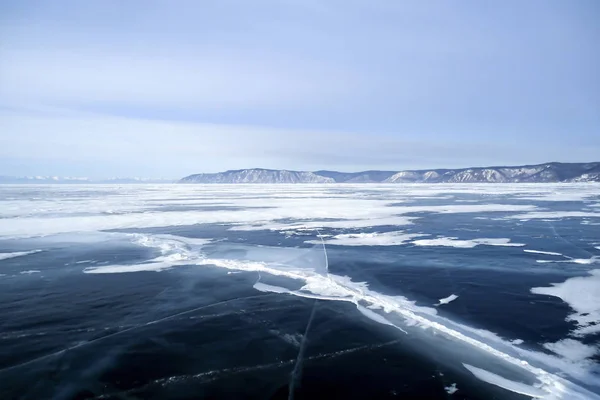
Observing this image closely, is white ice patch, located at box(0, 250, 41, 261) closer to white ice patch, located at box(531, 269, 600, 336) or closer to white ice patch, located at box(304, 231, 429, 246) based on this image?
white ice patch, located at box(304, 231, 429, 246)

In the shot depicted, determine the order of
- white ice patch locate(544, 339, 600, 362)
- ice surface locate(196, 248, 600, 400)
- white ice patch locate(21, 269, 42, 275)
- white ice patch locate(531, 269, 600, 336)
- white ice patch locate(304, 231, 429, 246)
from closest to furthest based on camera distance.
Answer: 1. ice surface locate(196, 248, 600, 400)
2. white ice patch locate(544, 339, 600, 362)
3. white ice patch locate(531, 269, 600, 336)
4. white ice patch locate(21, 269, 42, 275)
5. white ice patch locate(304, 231, 429, 246)

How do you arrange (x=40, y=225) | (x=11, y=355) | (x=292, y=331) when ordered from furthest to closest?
(x=40, y=225)
(x=292, y=331)
(x=11, y=355)

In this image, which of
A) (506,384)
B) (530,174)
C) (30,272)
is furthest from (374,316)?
(530,174)

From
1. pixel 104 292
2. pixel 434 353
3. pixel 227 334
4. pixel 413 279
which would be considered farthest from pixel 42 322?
pixel 413 279

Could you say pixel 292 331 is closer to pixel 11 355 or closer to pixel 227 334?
pixel 227 334

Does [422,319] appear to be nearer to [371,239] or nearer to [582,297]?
[582,297]

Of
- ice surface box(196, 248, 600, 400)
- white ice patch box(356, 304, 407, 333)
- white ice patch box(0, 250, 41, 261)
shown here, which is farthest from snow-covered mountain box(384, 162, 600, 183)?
white ice patch box(0, 250, 41, 261)

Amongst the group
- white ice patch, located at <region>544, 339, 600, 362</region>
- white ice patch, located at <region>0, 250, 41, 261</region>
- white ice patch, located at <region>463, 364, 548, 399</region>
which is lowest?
white ice patch, located at <region>463, 364, 548, 399</region>
